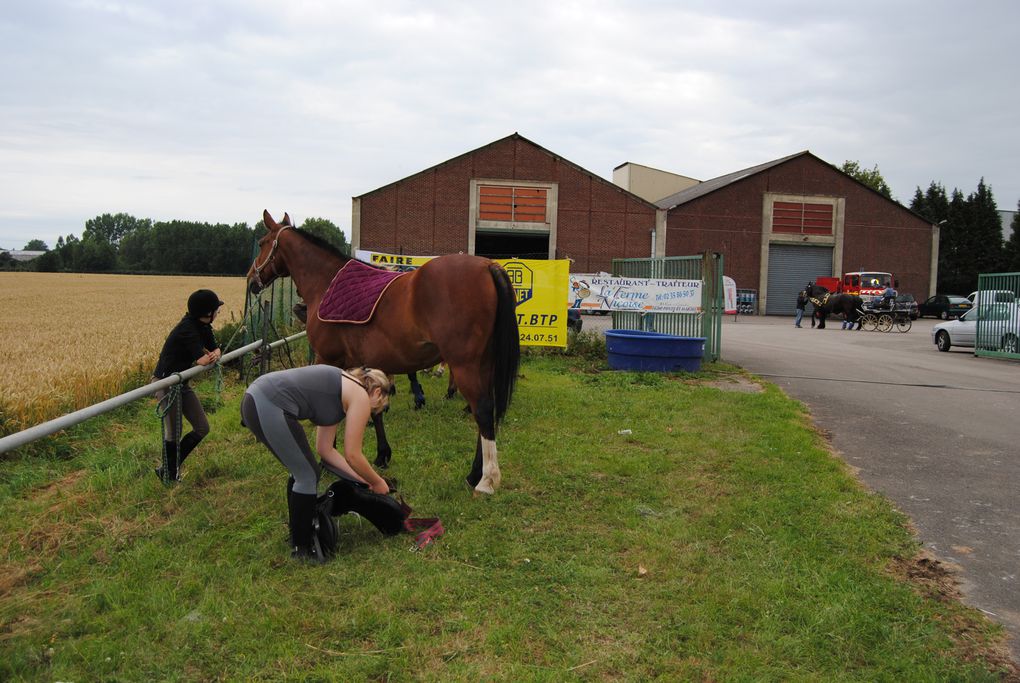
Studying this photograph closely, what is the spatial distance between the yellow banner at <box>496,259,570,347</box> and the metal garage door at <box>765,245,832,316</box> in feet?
103

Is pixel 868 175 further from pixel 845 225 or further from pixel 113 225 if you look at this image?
pixel 113 225

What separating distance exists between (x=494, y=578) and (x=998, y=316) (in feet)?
58.3

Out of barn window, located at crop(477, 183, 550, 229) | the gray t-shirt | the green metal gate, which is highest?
barn window, located at crop(477, 183, 550, 229)

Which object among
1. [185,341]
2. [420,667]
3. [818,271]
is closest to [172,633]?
[420,667]

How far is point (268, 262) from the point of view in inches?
298

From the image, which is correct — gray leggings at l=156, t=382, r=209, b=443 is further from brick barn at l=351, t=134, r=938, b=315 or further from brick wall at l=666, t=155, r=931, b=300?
brick wall at l=666, t=155, r=931, b=300

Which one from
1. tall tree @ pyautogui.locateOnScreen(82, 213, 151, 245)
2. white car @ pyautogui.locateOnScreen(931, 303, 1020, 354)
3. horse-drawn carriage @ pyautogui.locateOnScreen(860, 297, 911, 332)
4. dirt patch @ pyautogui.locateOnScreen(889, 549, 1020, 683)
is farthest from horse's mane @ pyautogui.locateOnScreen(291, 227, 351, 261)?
tall tree @ pyautogui.locateOnScreen(82, 213, 151, 245)

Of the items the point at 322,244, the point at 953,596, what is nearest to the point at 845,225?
the point at 322,244

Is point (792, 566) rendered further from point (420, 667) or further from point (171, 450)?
point (171, 450)

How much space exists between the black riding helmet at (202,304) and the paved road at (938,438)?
5.39 metres

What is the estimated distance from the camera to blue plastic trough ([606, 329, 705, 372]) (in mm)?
11781

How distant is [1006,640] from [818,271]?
41604 millimetres

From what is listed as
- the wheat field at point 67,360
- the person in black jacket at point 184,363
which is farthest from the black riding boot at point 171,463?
the wheat field at point 67,360

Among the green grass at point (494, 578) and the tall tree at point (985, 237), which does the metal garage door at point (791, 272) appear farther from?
the green grass at point (494, 578)
